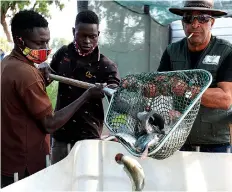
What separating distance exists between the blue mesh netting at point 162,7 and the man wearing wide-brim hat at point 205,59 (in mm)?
2388

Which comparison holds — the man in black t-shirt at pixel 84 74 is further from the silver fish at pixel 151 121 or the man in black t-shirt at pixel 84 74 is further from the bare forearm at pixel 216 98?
the silver fish at pixel 151 121

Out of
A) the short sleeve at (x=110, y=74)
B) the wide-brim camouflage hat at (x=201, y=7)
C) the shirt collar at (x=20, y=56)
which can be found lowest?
the short sleeve at (x=110, y=74)

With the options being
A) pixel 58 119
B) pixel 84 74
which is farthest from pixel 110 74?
pixel 58 119

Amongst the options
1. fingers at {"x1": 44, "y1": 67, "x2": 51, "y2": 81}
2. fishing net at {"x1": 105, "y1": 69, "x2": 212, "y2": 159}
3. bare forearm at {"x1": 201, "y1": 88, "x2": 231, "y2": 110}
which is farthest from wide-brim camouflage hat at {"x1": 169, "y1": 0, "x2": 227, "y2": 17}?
fingers at {"x1": 44, "y1": 67, "x2": 51, "y2": 81}

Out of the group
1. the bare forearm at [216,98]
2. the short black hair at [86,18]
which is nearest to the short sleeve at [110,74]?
the short black hair at [86,18]

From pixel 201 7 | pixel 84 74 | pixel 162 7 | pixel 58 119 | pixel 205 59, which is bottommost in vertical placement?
pixel 58 119

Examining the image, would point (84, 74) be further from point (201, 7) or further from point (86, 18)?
point (201, 7)

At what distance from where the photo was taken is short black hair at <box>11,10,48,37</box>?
224cm

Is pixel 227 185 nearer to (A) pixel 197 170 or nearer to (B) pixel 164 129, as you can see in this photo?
(A) pixel 197 170

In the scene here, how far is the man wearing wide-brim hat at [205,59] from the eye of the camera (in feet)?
7.33

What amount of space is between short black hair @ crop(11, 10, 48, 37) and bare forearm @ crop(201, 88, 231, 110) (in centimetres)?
97

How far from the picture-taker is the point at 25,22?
225cm

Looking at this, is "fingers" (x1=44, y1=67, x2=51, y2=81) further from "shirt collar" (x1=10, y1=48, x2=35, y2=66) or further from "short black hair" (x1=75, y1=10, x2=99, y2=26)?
"short black hair" (x1=75, y1=10, x2=99, y2=26)

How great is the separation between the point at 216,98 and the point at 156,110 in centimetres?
37
